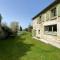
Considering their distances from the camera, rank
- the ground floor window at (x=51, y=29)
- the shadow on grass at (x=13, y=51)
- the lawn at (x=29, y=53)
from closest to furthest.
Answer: the lawn at (x=29, y=53) → the shadow on grass at (x=13, y=51) → the ground floor window at (x=51, y=29)

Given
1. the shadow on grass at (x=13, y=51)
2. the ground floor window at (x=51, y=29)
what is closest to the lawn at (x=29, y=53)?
the shadow on grass at (x=13, y=51)

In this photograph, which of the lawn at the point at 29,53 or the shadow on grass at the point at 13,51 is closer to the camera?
the lawn at the point at 29,53

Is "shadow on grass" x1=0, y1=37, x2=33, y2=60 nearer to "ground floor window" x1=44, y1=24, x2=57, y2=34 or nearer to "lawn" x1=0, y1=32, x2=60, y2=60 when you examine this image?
"lawn" x1=0, y1=32, x2=60, y2=60

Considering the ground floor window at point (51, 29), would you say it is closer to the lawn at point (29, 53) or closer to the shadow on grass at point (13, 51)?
the lawn at point (29, 53)

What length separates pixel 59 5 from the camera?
16.6 meters

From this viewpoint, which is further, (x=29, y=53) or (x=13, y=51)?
(x=13, y=51)

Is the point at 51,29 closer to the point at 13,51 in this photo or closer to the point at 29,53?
the point at 13,51

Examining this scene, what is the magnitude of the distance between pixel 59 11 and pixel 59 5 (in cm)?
83

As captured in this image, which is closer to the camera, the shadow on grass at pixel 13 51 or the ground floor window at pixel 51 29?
the shadow on grass at pixel 13 51

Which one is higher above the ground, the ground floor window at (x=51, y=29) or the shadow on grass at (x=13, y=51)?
the ground floor window at (x=51, y=29)

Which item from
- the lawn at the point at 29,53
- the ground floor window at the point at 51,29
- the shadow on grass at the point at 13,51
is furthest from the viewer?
the ground floor window at the point at 51,29

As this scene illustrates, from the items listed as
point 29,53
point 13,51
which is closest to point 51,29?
point 13,51

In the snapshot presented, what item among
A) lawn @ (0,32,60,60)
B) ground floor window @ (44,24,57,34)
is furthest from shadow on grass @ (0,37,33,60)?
ground floor window @ (44,24,57,34)

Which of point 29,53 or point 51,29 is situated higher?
point 51,29
